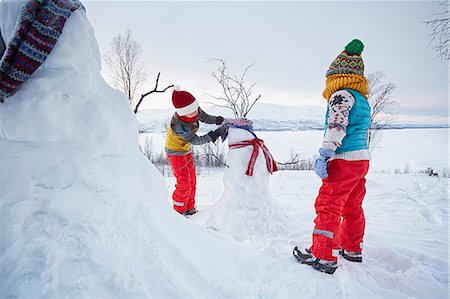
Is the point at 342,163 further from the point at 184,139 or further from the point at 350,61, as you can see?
the point at 184,139

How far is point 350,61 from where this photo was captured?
224cm

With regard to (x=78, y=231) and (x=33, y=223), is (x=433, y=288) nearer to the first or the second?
(x=78, y=231)

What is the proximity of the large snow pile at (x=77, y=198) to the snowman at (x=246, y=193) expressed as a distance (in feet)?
4.19

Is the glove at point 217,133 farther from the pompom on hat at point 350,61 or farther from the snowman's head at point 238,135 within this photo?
the pompom on hat at point 350,61

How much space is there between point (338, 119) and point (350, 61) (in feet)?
1.89

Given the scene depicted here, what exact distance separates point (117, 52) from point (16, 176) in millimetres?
8618

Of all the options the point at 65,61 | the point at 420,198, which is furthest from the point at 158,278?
the point at 420,198

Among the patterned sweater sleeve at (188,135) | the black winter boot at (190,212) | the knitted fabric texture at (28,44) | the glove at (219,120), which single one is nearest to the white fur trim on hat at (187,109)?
the patterned sweater sleeve at (188,135)

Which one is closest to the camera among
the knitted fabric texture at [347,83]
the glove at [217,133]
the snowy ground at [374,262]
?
the snowy ground at [374,262]

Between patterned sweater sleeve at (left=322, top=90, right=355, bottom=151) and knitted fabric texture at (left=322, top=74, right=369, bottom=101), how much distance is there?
0.28ft

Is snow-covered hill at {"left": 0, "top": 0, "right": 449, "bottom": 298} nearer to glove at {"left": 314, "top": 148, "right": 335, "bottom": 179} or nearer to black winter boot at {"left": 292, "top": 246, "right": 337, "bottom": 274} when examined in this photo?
black winter boot at {"left": 292, "top": 246, "right": 337, "bottom": 274}

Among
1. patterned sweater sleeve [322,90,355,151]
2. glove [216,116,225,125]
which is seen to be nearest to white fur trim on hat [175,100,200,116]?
glove [216,116,225,125]

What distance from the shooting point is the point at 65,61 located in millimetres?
1396

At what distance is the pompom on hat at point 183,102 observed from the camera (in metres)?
3.44
